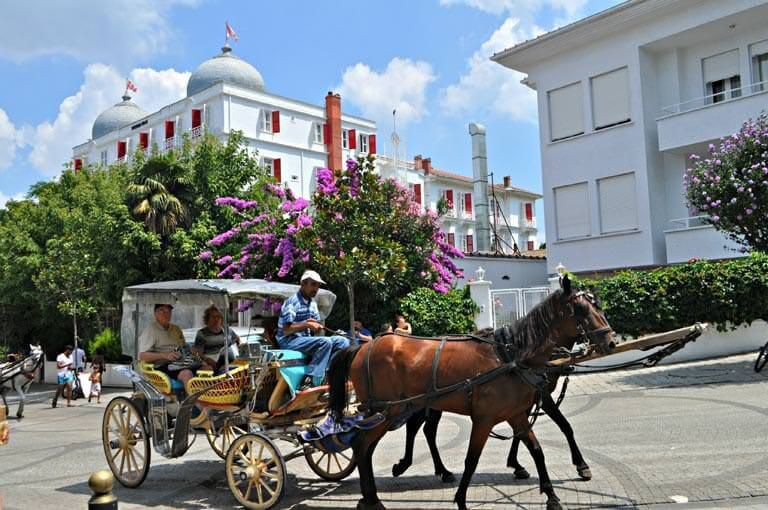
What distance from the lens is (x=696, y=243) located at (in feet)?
67.4

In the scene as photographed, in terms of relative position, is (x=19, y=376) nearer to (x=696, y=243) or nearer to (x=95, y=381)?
(x=95, y=381)

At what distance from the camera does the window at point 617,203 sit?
2238cm

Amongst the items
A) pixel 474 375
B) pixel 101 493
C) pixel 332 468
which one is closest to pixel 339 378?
pixel 474 375

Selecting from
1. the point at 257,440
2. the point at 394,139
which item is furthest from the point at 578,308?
the point at 394,139

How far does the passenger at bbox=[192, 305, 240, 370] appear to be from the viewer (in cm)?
866

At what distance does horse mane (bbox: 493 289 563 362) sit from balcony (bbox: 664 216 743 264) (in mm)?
14840

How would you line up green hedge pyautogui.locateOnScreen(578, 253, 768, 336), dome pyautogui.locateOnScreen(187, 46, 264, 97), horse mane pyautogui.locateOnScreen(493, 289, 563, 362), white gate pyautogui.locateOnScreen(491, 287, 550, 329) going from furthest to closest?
dome pyautogui.locateOnScreen(187, 46, 264, 97)
white gate pyautogui.locateOnScreen(491, 287, 550, 329)
green hedge pyautogui.locateOnScreen(578, 253, 768, 336)
horse mane pyautogui.locateOnScreen(493, 289, 563, 362)

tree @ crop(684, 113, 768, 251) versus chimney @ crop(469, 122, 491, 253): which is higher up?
chimney @ crop(469, 122, 491, 253)

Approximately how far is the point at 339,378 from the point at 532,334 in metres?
2.15

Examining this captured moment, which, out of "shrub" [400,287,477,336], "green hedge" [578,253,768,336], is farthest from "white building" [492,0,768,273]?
"shrub" [400,287,477,336]

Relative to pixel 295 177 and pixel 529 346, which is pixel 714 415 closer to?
pixel 529 346

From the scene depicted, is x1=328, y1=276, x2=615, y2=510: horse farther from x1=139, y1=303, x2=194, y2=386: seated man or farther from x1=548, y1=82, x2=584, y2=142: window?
x1=548, y1=82, x2=584, y2=142: window

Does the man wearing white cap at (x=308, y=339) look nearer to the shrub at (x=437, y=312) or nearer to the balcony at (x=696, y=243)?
the shrub at (x=437, y=312)

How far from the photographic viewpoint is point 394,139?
129 feet
